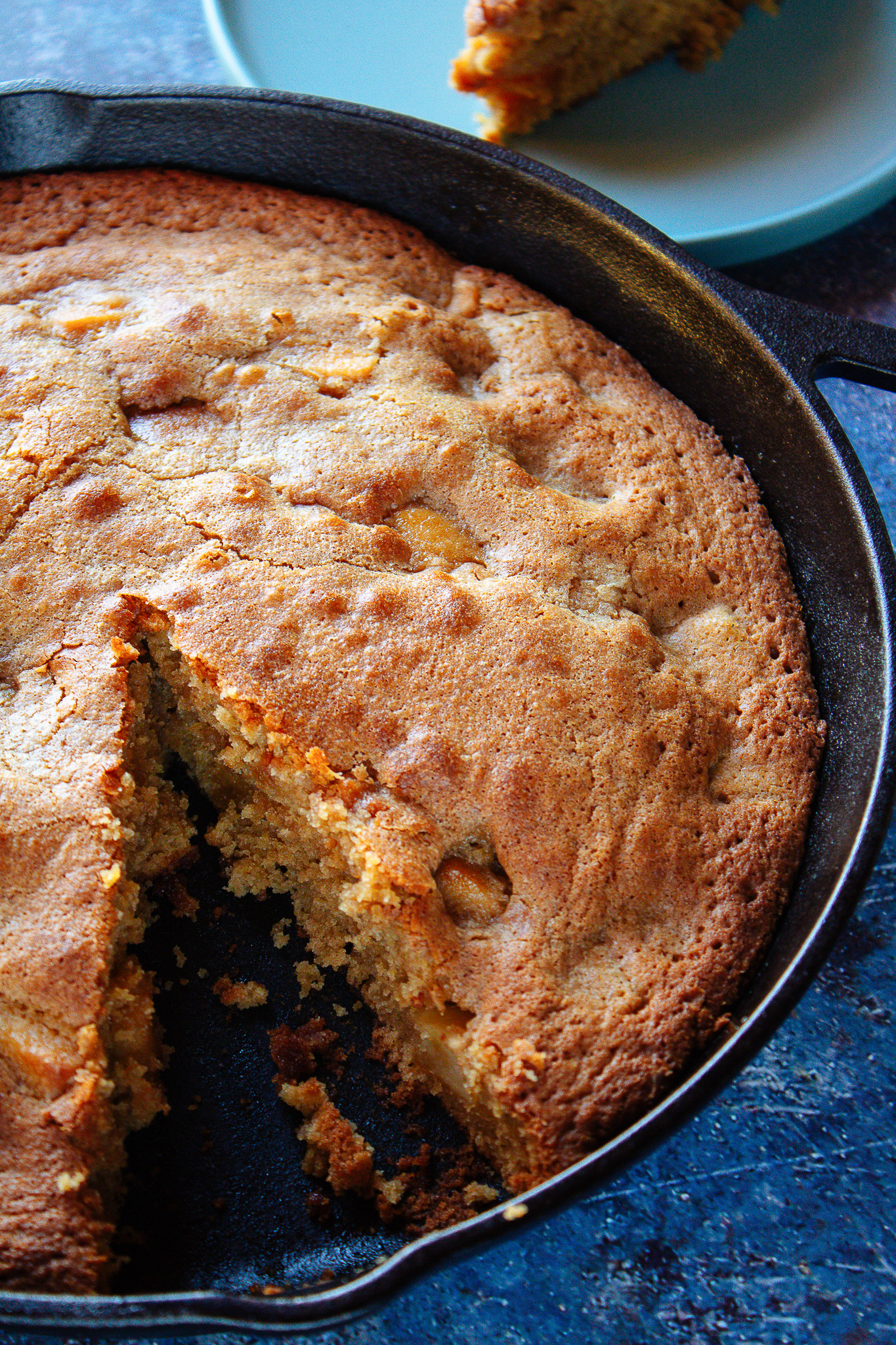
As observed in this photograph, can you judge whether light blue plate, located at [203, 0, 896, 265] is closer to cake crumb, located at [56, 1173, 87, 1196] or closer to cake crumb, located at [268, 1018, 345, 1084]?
cake crumb, located at [268, 1018, 345, 1084]

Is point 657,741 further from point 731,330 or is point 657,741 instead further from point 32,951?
point 32,951

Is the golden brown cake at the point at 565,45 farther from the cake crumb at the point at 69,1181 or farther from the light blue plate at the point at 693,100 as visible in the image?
the cake crumb at the point at 69,1181

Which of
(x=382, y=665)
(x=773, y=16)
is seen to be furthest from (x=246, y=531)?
(x=773, y=16)

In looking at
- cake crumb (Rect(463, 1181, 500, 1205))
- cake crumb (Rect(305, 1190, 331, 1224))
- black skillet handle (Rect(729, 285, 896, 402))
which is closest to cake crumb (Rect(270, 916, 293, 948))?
cake crumb (Rect(305, 1190, 331, 1224))

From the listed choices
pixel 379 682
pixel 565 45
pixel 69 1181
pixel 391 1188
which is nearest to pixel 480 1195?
pixel 391 1188

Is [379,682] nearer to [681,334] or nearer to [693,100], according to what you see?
[681,334]

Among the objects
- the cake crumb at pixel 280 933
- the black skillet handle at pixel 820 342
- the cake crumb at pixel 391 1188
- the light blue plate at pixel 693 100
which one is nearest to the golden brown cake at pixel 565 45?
the light blue plate at pixel 693 100
